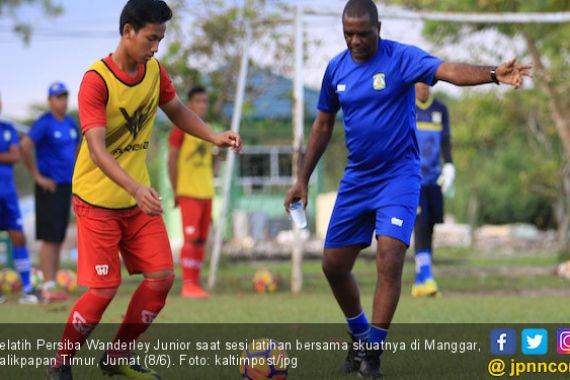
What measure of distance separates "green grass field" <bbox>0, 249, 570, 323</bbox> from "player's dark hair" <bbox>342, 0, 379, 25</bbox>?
344cm

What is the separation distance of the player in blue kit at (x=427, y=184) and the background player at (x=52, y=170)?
450 cm

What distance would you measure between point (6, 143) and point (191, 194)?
239 centimetres

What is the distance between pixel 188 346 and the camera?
7.27 metres

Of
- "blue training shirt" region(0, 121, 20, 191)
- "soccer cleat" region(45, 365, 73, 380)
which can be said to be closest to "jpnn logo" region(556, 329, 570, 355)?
"soccer cleat" region(45, 365, 73, 380)

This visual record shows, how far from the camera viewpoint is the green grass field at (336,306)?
9048 mm

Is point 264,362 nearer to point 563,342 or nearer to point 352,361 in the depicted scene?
point 352,361

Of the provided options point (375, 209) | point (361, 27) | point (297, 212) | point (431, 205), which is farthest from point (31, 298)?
point (361, 27)

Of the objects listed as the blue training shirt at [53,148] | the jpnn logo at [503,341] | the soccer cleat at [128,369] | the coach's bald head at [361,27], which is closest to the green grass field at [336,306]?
the jpnn logo at [503,341]

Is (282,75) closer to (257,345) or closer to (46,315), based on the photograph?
(46,315)

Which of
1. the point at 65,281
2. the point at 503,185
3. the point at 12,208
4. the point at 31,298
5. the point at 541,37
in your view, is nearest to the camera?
the point at 31,298

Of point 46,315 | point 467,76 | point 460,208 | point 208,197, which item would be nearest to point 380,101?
point 467,76

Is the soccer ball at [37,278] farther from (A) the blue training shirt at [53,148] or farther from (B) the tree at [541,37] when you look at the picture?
(B) the tree at [541,37]

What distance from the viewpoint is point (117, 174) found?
Answer: 5.31 metres

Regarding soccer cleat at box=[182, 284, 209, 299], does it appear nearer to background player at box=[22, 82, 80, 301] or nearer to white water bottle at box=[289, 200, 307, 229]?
background player at box=[22, 82, 80, 301]
